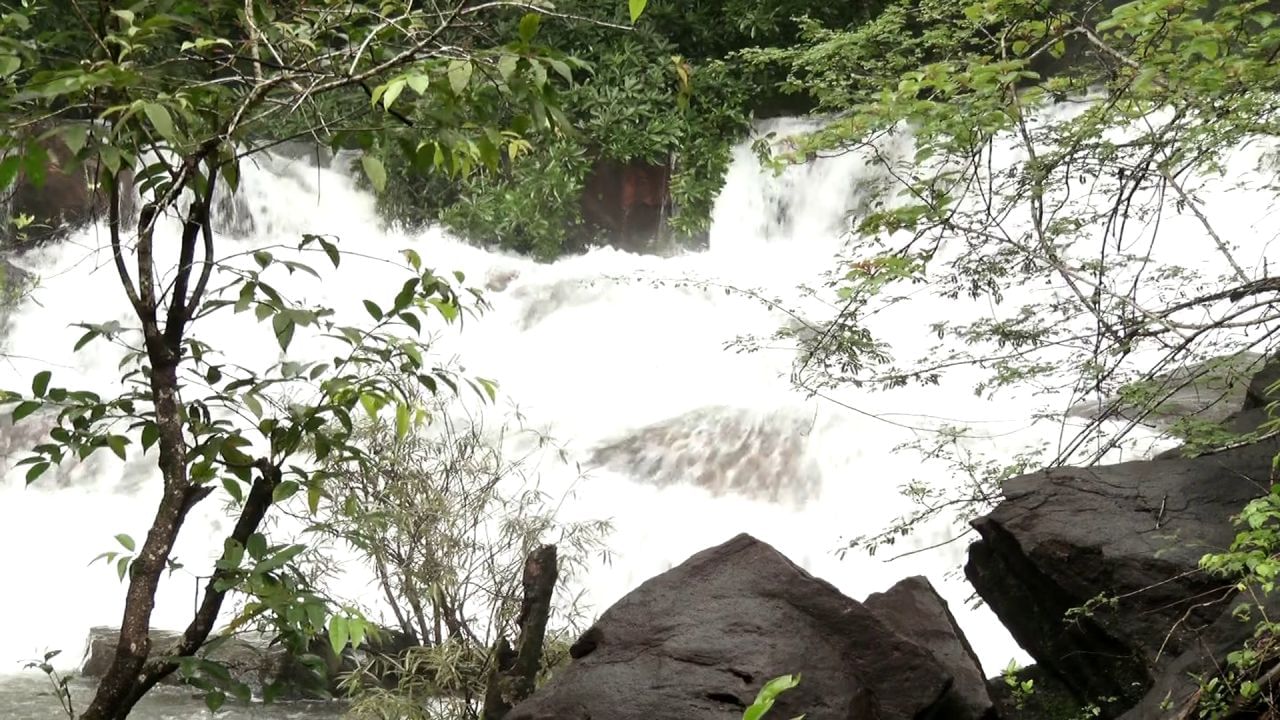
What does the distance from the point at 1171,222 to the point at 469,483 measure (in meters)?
6.41

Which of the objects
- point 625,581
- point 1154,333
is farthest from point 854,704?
point 625,581

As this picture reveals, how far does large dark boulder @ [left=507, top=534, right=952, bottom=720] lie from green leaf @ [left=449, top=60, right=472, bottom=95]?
7.84ft

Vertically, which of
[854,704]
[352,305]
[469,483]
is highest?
[352,305]

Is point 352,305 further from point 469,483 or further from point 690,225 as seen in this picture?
point 469,483

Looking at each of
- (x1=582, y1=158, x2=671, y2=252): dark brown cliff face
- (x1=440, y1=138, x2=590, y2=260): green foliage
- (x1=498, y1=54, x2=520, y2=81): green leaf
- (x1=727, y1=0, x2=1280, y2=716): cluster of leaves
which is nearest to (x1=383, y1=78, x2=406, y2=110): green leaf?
(x1=498, y1=54, x2=520, y2=81): green leaf

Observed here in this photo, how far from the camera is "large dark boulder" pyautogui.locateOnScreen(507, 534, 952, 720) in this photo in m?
3.59

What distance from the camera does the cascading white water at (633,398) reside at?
6.86m

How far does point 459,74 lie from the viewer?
1.59 meters

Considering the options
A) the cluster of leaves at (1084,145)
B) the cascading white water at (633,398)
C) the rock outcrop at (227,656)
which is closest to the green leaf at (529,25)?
the cluster of leaves at (1084,145)

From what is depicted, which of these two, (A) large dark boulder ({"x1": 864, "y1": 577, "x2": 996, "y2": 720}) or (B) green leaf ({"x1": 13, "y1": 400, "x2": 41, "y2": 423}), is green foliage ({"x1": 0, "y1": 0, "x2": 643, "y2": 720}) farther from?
(A) large dark boulder ({"x1": 864, "y1": 577, "x2": 996, "y2": 720})

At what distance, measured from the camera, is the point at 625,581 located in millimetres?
6656

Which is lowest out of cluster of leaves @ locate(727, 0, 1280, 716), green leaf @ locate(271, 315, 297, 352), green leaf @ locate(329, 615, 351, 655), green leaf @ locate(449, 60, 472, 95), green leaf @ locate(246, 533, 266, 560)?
green leaf @ locate(329, 615, 351, 655)

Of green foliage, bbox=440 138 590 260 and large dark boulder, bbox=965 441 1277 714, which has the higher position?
green foliage, bbox=440 138 590 260

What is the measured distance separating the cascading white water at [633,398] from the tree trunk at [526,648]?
5.45 ft
